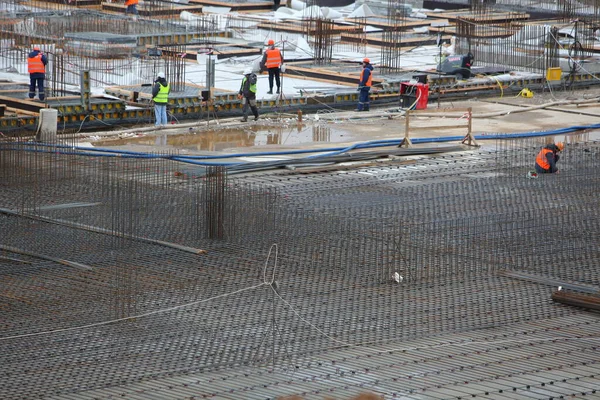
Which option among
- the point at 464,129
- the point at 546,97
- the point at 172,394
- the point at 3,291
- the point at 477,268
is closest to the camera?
the point at 172,394

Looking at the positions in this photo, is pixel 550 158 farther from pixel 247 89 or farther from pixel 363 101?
pixel 363 101

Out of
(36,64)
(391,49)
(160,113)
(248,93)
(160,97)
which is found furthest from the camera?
(391,49)

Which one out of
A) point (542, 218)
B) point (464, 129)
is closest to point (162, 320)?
point (542, 218)

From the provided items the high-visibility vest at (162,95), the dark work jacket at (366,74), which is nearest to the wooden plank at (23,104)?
the high-visibility vest at (162,95)

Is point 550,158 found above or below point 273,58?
below

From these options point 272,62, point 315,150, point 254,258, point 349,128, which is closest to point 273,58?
point 272,62

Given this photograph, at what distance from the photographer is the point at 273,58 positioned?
84.8ft

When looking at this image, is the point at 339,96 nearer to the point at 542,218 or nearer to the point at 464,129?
the point at 464,129

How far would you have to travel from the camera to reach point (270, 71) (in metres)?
26.5

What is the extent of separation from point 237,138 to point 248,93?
5.17 feet

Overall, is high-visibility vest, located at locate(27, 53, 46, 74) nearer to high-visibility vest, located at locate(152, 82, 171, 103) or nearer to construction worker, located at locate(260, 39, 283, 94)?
high-visibility vest, located at locate(152, 82, 171, 103)

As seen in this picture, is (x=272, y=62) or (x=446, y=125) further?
(x=272, y=62)

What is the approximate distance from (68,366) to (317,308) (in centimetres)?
297

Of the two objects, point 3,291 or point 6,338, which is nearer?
point 6,338
